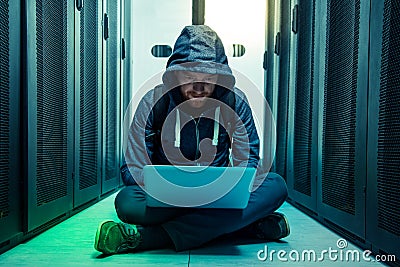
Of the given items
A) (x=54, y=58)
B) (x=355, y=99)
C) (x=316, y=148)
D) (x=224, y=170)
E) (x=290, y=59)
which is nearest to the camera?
(x=224, y=170)

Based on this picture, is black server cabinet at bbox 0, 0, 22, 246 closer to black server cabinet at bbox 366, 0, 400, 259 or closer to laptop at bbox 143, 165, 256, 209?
laptop at bbox 143, 165, 256, 209

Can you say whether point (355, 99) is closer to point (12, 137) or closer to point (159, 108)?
point (159, 108)

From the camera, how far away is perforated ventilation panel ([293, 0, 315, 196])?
6.47 feet

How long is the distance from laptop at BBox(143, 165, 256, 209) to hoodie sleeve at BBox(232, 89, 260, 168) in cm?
39

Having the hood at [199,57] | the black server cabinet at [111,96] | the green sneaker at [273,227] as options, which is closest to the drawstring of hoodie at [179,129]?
the hood at [199,57]

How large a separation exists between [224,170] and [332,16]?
0.98m

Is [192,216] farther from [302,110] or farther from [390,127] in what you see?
[302,110]

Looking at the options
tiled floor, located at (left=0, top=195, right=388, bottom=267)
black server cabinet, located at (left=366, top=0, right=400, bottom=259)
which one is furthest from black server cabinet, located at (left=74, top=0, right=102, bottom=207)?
black server cabinet, located at (left=366, top=0, right=400, bottom=259)

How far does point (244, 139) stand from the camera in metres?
1.55

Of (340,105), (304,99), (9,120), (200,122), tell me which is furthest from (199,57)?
(304,99)

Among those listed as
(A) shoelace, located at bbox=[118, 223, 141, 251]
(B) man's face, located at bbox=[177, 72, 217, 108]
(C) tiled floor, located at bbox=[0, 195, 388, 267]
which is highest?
(B) man's face, located at bbox=[177, 72, 217, 108]

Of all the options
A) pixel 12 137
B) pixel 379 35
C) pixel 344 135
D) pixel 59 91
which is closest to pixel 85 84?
pixel 59 91

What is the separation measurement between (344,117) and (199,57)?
56 cm

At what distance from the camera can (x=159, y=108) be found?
1.53 metres
